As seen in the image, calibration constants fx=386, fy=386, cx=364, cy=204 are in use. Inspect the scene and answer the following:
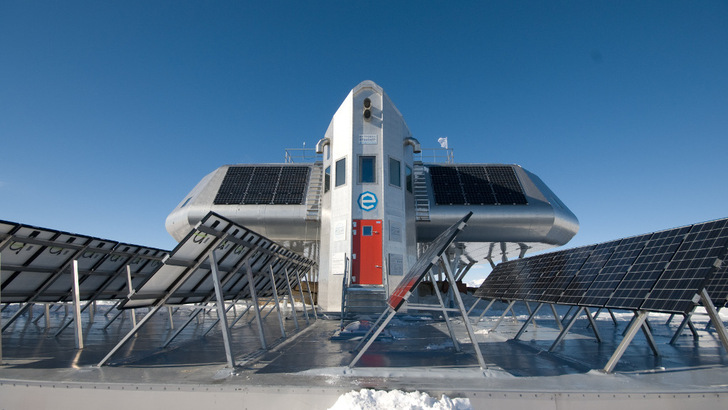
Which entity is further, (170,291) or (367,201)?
(367,201)

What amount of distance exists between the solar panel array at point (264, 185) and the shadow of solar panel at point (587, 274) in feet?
46.8

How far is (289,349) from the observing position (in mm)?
7398

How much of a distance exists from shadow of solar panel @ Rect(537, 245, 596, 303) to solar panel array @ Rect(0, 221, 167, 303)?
924 cm

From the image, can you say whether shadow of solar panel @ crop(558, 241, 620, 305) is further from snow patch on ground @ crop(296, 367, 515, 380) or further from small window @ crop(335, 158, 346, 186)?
small window @ crop(335, 158, 346, 186)

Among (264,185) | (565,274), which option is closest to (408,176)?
(264,185)

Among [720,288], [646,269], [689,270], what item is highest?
[689,270]

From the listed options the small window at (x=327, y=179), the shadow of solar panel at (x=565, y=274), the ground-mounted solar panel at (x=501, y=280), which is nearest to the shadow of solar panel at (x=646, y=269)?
the shadow of solar panel at (x=565, y=274)

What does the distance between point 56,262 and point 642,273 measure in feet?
35.3

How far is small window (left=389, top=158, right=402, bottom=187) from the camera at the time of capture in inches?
678

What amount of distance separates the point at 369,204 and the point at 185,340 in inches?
360

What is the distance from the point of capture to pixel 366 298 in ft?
49.4

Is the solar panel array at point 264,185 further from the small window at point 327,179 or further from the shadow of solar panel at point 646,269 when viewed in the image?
the shadow of solar panel at point 646,269

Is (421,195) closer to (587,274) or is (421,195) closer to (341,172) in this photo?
(341,172)

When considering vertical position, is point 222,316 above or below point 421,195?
above
